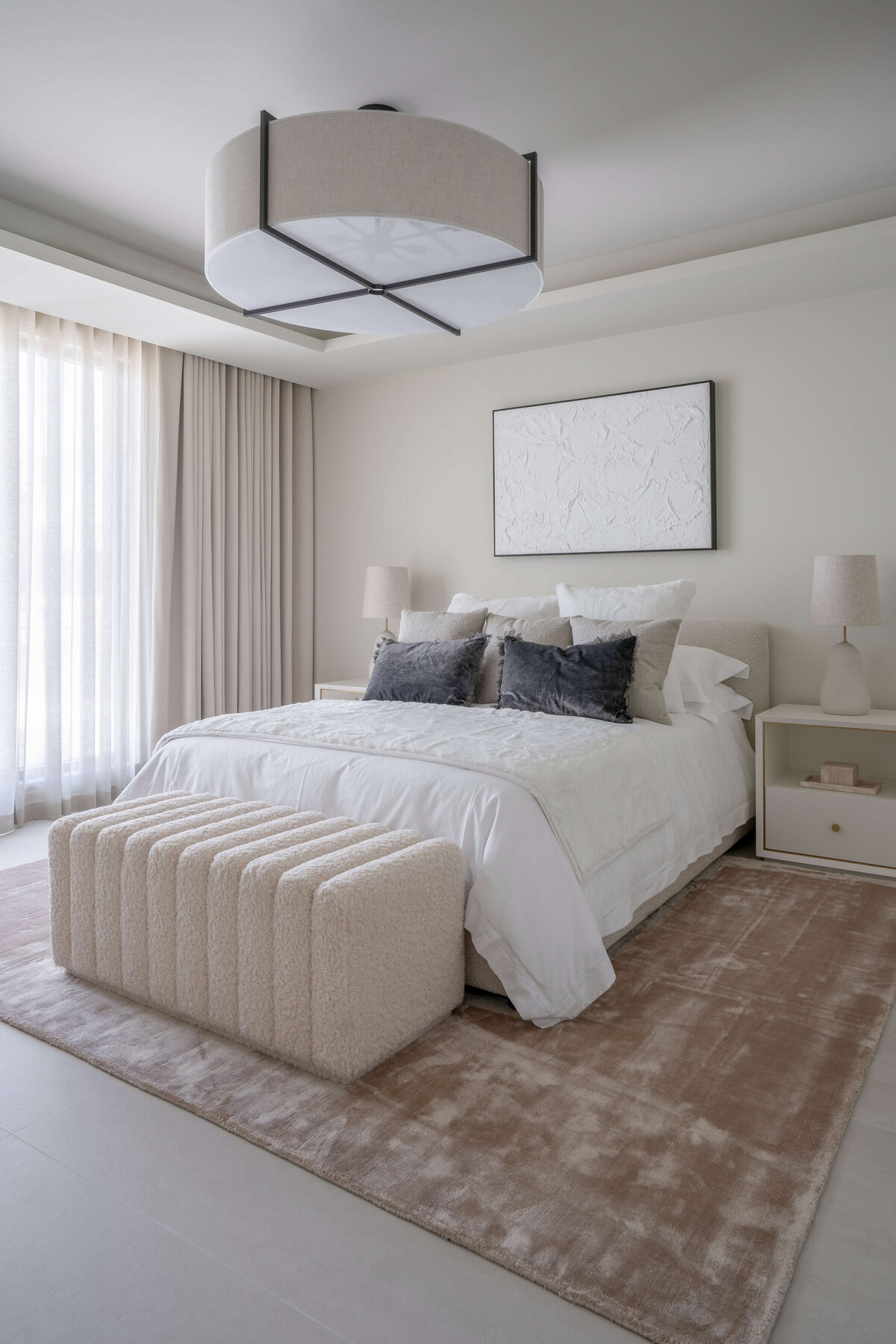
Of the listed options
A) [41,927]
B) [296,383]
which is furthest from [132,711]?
[296,383]

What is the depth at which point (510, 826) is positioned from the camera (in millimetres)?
2170

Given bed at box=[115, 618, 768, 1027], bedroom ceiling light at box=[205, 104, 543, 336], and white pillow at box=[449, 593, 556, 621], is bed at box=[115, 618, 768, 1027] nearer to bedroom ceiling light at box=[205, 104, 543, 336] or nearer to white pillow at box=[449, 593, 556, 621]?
white pillow at box=[449, 593, 556, 621]

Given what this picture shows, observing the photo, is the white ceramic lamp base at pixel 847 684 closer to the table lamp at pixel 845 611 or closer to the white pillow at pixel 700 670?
the table lamp at pixel 845 611

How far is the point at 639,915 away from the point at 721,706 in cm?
119

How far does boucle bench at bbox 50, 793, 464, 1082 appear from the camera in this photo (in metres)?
1.82

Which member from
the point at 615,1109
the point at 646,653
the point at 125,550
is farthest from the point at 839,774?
the point at 125,550

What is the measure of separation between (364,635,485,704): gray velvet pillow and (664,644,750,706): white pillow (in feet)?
2.66

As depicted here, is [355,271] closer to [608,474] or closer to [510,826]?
[510,826]

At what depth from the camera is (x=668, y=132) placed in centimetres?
273

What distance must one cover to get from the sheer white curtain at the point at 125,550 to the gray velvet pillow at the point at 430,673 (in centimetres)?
150

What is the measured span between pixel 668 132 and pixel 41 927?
3.26m

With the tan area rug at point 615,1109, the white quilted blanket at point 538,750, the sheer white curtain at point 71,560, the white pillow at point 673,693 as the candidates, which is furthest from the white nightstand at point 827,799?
the sheer white curtain at point 71,560

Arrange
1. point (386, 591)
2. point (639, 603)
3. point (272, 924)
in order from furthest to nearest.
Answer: point (386, 591) < point (639, 603) < point (272, 924)

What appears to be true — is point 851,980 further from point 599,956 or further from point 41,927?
point 41,927
